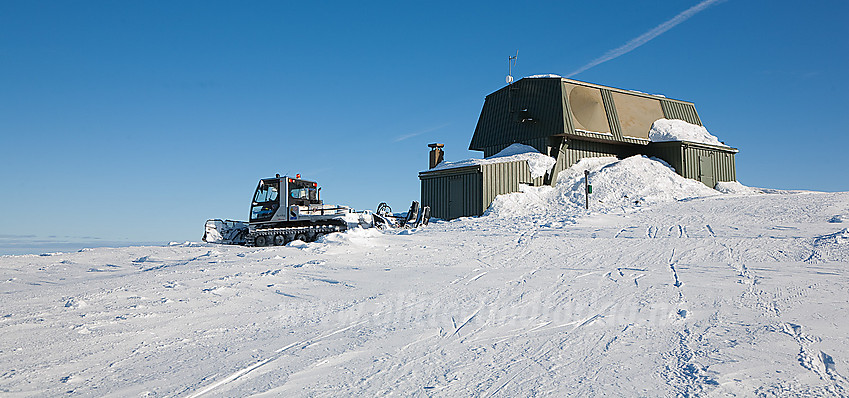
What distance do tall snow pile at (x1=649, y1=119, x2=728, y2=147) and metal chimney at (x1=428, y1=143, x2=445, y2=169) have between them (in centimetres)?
1035

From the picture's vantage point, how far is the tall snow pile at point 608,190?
2220 centimetres

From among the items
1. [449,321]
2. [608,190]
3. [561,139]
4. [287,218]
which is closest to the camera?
[449,321]

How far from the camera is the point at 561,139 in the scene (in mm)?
25297

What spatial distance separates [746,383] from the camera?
167 inches

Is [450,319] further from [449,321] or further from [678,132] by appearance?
[678,132]

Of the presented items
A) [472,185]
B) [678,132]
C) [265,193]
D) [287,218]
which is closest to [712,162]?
[678,132]

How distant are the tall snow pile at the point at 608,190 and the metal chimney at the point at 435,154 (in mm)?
5054

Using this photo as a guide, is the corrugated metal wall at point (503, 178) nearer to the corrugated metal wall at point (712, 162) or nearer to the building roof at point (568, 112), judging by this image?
the building roof at point (568, 112)

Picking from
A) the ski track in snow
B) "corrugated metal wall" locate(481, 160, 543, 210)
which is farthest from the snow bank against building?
the ski track in snow

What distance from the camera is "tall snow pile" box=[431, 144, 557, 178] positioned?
950 inches

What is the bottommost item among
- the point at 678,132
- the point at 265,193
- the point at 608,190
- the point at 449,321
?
the point at 449,321

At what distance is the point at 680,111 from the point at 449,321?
27.2m

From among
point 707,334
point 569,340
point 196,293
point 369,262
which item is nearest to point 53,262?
point 196,293

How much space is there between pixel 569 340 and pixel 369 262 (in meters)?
5.45
